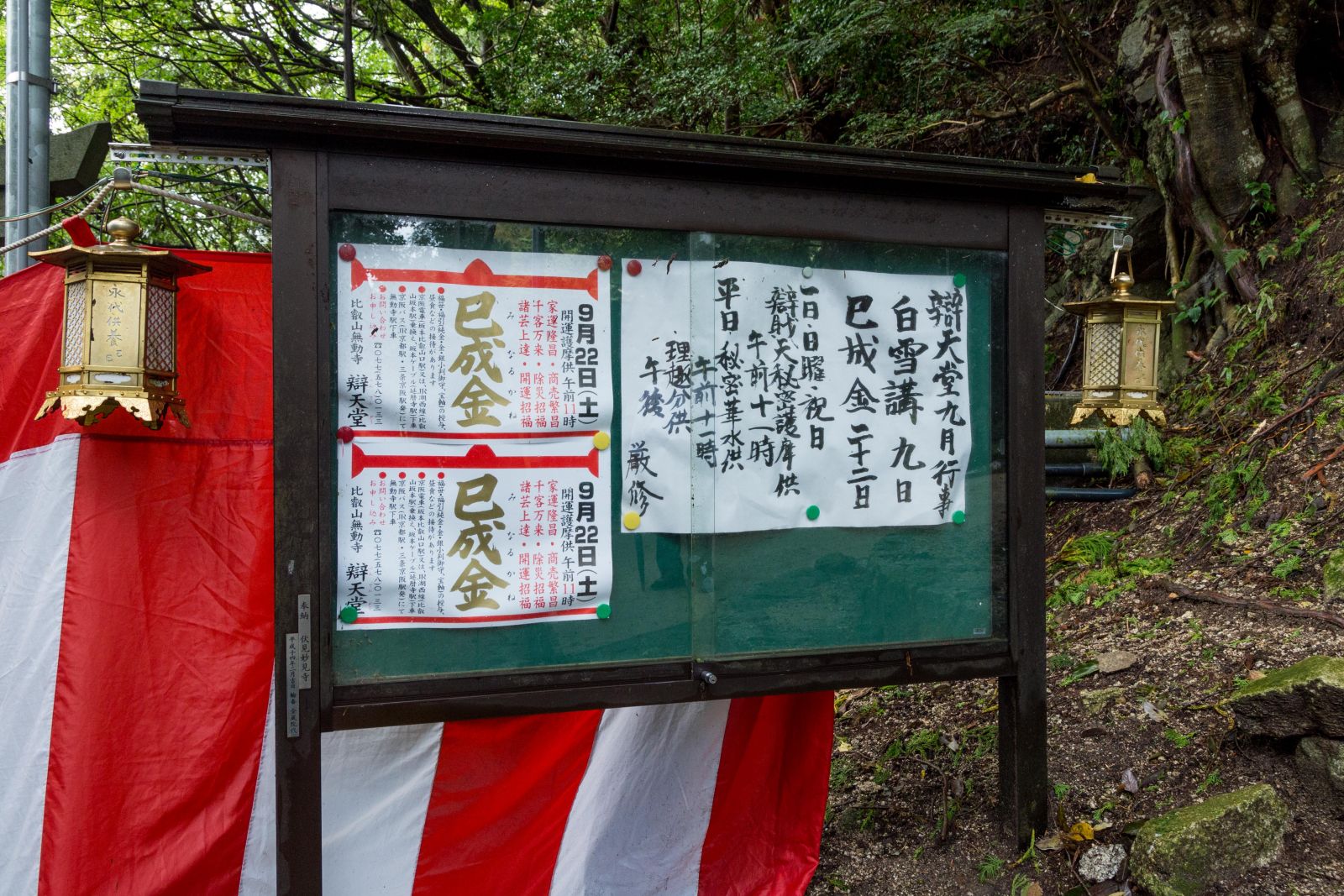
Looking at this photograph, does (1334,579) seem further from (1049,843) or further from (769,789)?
(769,789)

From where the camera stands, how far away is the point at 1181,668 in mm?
4574

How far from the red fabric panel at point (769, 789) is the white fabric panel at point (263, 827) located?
1.82m

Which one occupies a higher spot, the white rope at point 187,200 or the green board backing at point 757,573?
the white rope at point 187,200

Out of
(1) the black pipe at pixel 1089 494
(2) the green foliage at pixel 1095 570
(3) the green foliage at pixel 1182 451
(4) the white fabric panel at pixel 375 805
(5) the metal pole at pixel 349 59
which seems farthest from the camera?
(5) the metal pole at pixel 349 59

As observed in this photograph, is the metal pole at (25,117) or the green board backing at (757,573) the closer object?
the green board backing at (757,573)

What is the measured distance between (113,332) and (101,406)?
0.78 feet

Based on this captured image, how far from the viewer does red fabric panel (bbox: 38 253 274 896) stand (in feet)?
10.3

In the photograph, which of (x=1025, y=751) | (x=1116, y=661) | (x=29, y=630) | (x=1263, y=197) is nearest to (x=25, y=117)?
(x=29, y=630)

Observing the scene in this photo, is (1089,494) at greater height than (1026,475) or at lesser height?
lesser

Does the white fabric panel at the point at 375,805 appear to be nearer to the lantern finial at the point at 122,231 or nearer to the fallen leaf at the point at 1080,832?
the lantern finial at the point at 122,231

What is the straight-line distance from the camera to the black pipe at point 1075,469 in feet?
23.5

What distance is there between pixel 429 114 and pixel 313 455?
3.84ft

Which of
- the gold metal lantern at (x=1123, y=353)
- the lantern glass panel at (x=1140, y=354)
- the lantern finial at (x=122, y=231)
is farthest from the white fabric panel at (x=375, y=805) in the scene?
the lantern glass panel at (x=1140, y=354)

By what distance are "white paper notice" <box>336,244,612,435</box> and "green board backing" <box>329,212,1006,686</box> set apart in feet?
0.20
